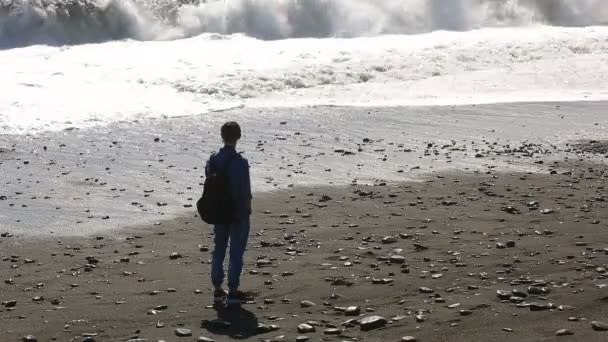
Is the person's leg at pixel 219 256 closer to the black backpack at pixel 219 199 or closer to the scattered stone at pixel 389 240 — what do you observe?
the black backpack at pixel 219 199

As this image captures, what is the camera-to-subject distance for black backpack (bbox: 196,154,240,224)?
7.12m

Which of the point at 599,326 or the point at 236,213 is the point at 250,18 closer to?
the point at 236,213

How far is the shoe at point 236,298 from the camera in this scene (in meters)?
7.21

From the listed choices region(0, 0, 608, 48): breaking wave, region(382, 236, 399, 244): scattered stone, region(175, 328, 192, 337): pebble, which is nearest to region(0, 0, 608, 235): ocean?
region(0, 0, 608, 48): breaking wave

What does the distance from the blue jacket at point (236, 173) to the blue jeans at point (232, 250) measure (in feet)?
0.49

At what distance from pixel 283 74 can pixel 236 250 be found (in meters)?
14.9

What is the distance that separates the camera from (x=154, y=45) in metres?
25.7

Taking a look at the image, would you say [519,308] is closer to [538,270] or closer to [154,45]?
[538,270]

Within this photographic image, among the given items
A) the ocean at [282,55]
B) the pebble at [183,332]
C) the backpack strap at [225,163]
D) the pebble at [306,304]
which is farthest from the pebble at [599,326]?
the ocean at [282,55]

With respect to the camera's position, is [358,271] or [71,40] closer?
[358,271]

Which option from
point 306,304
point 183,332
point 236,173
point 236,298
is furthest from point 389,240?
point 183,332

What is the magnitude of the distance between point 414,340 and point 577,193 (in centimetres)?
558

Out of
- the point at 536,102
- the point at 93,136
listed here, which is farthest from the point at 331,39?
the point at 93,136

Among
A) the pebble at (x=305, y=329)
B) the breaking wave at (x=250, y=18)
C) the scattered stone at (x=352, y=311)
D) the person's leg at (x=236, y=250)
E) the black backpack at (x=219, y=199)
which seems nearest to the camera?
the pebble at (x=305, y=329)
